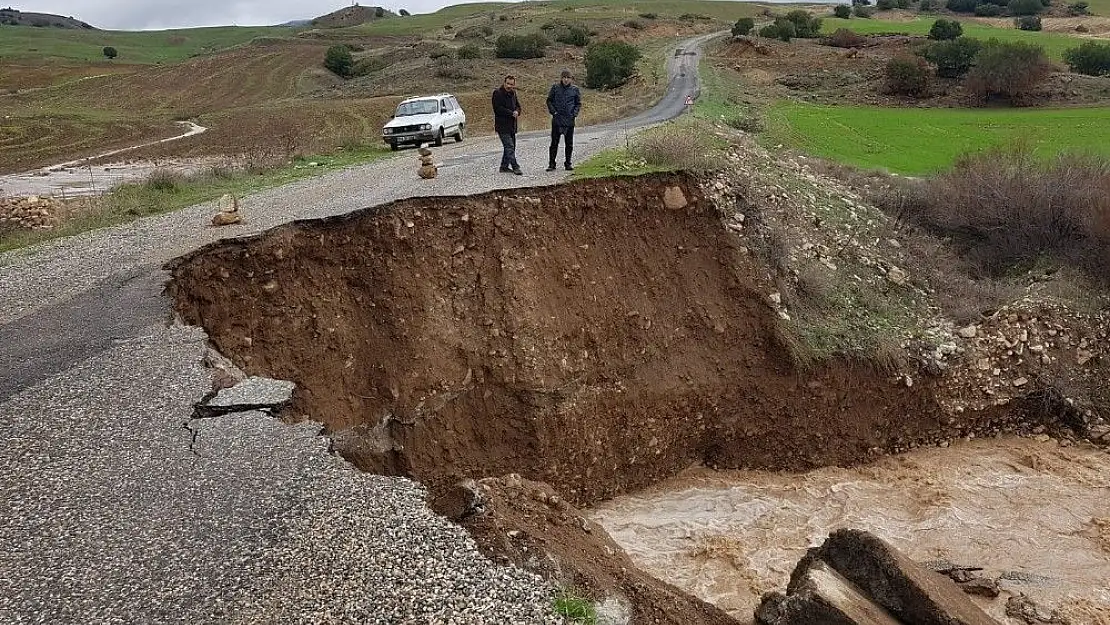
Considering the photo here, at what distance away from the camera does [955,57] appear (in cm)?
3878

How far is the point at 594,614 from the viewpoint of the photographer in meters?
4.82

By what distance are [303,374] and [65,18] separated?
169943mm

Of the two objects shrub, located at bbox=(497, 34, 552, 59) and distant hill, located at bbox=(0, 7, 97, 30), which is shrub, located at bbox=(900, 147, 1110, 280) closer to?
shrub, located at bbox=(497, 34, 552, 59)

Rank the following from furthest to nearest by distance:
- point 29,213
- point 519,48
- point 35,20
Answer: point 35,20 → point 519,48 → point 29,213

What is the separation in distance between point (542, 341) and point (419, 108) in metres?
14.1

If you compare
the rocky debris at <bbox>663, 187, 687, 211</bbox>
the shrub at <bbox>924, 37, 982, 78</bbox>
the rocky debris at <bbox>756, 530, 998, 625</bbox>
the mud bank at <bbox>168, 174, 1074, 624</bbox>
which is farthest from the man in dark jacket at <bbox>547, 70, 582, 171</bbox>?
the shrub at <bbox>924, 37, 982, 78</bbox>

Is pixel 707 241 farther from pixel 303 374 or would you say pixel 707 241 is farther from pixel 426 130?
pixel 426 130

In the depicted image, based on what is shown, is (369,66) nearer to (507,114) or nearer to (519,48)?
(519,48)

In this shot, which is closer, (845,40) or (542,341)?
(542,341)

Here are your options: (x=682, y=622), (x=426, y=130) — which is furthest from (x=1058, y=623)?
(x=426, y=130)

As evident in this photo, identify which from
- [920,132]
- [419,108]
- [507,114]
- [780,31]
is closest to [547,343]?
[507,114]

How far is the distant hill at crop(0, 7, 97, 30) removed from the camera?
123312mm

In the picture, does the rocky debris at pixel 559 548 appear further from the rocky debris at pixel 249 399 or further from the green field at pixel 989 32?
the green field at pixel 989 32

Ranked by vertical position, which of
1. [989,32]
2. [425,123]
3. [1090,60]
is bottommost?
[425,123]
